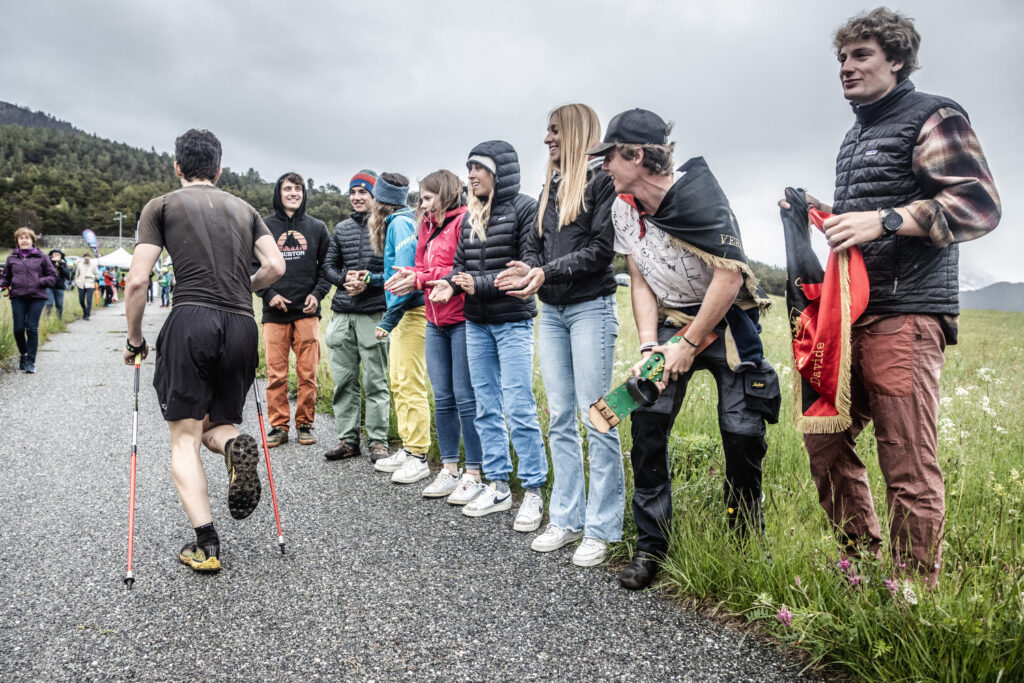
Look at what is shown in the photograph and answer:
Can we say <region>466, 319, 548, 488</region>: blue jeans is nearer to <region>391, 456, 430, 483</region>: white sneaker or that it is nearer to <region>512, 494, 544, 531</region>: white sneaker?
<region>512, 494, 544, 531</region>: white sneaker

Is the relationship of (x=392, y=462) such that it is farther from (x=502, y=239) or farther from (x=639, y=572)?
(x=639, y=572)

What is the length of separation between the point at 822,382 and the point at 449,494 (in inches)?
114

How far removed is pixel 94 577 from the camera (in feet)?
11.6

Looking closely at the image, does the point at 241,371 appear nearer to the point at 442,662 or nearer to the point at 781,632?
the point at 442,662

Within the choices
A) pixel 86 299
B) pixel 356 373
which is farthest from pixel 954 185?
pixel 86 299

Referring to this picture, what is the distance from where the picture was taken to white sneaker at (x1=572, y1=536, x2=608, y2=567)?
366 centimetres

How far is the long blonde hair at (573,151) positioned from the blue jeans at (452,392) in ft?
4.70

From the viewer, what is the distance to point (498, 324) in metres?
4.62

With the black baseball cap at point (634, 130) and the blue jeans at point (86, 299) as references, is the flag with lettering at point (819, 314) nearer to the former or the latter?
the black baseball cap at point (634, 130)

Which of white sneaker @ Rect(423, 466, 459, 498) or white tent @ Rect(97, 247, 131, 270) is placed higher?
white tent @ Rect(97, 247, 131, 270)

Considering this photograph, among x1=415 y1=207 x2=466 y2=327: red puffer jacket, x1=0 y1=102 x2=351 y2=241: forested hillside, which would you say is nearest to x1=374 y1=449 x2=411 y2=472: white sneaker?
x1=415 y1=207 x2=466 y2=327: red puffer jacket

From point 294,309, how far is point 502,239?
9.76 ft

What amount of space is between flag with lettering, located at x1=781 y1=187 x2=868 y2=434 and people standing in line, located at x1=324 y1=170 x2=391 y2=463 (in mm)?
3887

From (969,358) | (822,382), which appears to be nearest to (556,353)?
(822,382)
